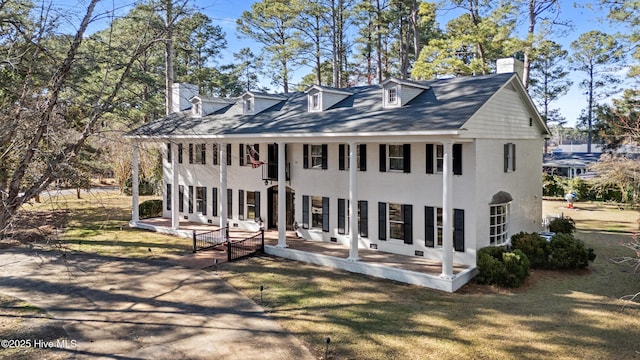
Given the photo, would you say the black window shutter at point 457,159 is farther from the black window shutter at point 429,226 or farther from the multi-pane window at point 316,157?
the multi-pane window at point 316,157

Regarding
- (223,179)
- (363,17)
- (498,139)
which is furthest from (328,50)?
(498,139)

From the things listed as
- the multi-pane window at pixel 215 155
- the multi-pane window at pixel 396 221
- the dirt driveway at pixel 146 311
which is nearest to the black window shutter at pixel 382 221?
the multi-pane window at pixel 396 221

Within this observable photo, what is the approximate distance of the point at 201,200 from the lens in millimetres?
23938

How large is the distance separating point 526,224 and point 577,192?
69.5ft

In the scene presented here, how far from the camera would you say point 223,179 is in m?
19.6

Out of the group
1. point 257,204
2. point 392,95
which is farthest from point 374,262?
point 257,204

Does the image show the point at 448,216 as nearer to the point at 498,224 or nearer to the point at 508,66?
the point at 498,224

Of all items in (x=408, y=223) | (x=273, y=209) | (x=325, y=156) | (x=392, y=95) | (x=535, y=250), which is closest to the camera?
(x=535, y=250)

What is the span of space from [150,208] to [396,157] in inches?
671

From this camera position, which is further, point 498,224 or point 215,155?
point 215,155

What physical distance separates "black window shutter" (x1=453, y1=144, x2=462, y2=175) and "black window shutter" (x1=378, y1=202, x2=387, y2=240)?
3.23m

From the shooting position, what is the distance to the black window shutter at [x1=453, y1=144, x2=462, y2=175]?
589 inches

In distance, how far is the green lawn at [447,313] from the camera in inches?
367

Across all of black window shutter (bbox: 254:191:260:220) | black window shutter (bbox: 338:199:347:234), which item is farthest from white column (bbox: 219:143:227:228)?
black window shutter (bbox: 338:199:347:234)
